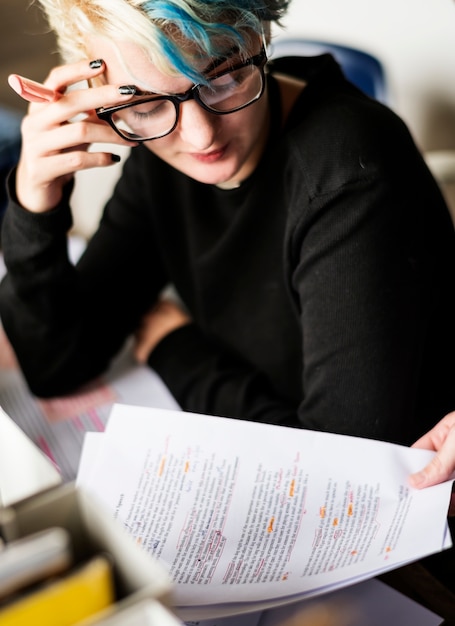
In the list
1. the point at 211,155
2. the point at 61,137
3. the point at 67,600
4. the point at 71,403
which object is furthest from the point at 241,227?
the point at 67,600

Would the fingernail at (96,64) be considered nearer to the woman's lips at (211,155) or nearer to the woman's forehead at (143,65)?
the woman's forehead at (143,65)

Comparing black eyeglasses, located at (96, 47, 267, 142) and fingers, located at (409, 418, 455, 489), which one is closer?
fingers, located at (409, 418, 455, 489)

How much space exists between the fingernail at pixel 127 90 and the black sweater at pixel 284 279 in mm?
239

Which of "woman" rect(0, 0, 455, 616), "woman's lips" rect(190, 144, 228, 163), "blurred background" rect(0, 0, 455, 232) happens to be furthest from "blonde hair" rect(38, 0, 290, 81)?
"blurred background" rect(0, 0, 455, 232)

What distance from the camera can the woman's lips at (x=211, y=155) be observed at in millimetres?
910

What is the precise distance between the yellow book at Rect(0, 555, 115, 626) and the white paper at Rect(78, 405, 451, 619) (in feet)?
0.92

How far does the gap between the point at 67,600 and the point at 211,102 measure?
631 millimetres

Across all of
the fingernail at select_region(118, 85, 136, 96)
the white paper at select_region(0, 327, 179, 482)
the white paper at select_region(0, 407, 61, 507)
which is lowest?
the white paper at select_region(0, 327, 179, 482)

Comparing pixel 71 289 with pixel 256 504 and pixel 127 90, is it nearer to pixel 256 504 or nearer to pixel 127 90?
pixel 127 90

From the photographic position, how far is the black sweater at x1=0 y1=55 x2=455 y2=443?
872 mm

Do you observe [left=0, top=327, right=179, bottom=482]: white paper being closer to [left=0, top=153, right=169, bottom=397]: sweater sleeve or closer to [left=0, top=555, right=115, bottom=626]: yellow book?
[left=0, top=153, right=169, bottom=397]: sweater sleeve

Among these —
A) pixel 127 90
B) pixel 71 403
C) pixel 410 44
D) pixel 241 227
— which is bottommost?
pixel 71 403

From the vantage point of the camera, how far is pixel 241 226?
104 cm

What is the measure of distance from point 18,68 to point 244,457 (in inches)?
105
